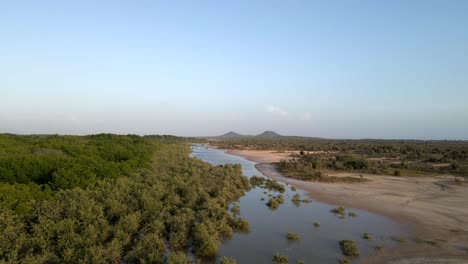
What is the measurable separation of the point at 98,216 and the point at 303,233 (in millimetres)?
10227

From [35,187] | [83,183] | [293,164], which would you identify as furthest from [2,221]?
[293,164]

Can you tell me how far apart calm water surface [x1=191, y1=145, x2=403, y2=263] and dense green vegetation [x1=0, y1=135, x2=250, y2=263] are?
1234mm

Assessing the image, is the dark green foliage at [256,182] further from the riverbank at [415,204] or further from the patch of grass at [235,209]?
the patch of grass at [235,209]

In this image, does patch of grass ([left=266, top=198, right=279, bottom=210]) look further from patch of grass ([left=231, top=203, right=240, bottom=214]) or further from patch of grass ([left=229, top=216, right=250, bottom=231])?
patch of grass ([left=229, top=216, right=250, bottom=231])

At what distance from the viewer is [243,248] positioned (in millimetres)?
14016

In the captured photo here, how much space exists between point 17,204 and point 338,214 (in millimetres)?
17519

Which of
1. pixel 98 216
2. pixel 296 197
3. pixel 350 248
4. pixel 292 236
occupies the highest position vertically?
pixel 98 216

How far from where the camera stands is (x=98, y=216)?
1478cm

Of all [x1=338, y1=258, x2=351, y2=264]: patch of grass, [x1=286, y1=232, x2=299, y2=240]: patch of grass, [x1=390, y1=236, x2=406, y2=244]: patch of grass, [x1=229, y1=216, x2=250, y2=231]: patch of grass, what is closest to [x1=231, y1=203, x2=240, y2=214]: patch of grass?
[x1=229, y1=216, x2=250, y2=231]: patch of grass

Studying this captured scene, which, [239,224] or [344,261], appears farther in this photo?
[239,224]

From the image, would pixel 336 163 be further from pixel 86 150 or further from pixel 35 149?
pixel 35 149

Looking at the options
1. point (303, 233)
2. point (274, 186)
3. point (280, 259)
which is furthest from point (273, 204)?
point (280, 259)

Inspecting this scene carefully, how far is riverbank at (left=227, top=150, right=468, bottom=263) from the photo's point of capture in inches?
540

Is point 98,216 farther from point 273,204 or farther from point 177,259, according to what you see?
point 273,204
